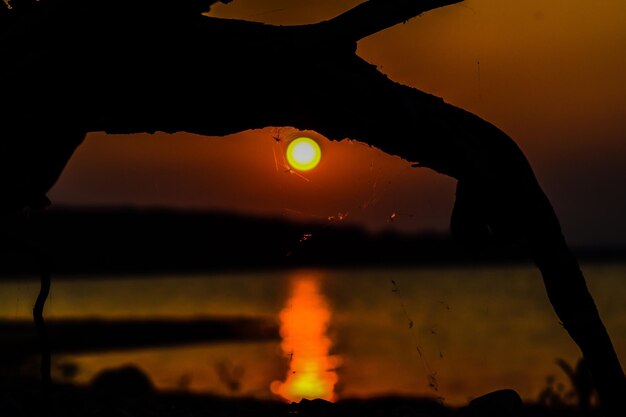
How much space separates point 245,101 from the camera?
5621mm

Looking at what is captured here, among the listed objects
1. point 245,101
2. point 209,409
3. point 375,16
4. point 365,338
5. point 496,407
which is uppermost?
point 375,16

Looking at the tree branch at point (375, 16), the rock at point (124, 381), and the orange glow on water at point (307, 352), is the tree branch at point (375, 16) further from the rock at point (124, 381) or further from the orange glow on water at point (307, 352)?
the orange glow on water at point (307, 352)

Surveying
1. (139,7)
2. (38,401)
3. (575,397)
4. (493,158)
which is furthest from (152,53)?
(575,397)

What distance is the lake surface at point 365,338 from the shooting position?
18.3m

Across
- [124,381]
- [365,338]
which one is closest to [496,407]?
[124,381]

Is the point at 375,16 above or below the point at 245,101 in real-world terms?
above

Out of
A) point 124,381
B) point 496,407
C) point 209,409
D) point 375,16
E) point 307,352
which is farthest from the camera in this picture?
point 307,352

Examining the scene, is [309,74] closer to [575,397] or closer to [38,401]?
[38,401]

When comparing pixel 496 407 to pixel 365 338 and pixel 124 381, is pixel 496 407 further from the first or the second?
pixel 365 338

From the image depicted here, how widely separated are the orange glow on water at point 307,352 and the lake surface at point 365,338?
9 centimetres

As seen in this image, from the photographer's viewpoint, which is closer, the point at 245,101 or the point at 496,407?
the point at 245,101

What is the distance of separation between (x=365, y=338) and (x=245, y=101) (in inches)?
943

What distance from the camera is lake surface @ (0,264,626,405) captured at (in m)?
18.3

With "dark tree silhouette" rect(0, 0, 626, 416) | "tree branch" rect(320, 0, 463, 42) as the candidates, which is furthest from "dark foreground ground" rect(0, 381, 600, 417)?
"tree branch" rect(320, 0, 463, 42)
